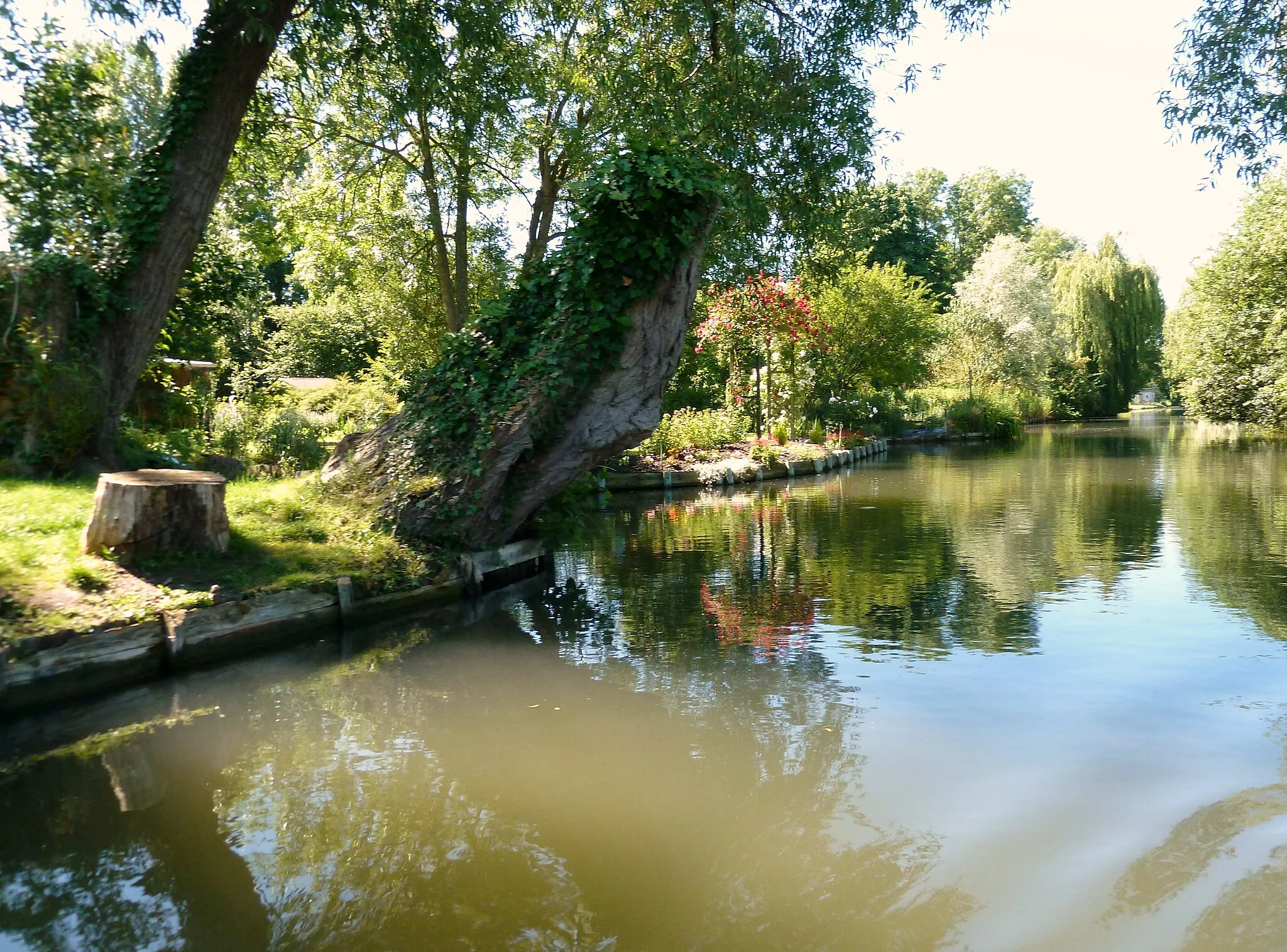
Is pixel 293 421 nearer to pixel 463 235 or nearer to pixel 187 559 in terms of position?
pixel 463 235

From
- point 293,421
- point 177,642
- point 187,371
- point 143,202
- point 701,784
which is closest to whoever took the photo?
point 701,784

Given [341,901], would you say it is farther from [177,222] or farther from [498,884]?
[177,222]

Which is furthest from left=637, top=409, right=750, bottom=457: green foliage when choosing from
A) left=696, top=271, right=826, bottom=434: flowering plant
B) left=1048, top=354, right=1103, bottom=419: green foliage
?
left=1048, top=354, right=1103, bottom=419: green foliage

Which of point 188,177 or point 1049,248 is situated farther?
point 1049,248

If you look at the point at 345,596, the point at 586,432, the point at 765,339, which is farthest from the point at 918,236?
the point at 345,596

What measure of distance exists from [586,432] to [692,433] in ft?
45.5

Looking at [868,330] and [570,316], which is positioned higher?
[868,330]

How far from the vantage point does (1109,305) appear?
48.2 metres

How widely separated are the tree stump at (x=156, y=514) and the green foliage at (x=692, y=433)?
46.2 ft

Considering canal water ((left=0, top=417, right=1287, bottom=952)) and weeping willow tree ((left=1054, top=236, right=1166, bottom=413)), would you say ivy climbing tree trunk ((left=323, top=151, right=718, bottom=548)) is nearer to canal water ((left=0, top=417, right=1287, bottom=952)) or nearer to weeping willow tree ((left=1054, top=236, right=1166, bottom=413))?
canal water ((left=0, top=417, right=1287, bottom=952))

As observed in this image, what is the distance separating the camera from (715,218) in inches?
381

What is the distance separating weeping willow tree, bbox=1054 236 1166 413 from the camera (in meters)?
47.6

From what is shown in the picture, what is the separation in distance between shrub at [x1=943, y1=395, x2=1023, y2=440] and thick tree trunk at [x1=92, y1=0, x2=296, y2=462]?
33.3 m

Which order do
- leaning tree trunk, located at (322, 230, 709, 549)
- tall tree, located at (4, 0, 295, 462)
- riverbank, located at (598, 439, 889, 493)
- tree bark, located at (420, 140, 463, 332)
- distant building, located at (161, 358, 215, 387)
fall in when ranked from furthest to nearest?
riverbank, located at (598, 439, 889, 493)
tree bark, located at (420, 140, 463, 332)
distant building, located at (161, 358, 215, 387)
tall tree, located at (4, 0, 295, 462)
leaning tree trunk, located at (322, 230, 709, 549)
